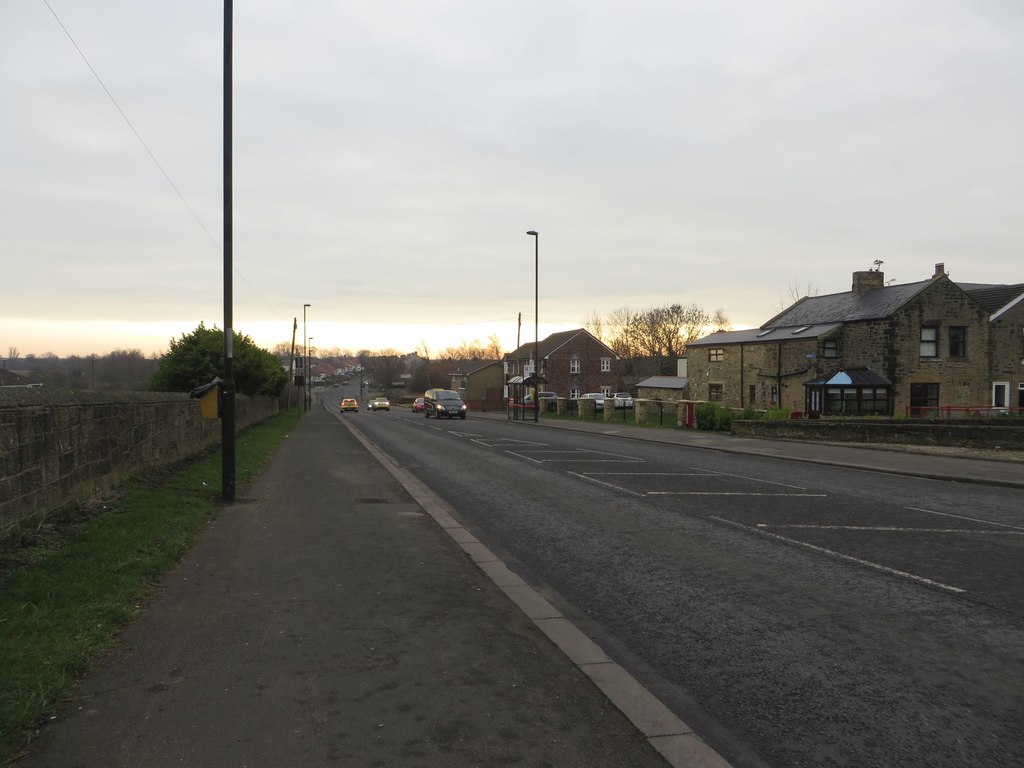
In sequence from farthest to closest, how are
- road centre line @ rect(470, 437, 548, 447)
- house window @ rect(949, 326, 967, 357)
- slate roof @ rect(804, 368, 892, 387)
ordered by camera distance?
house window @ rect(949, 326, 967, 357) < slate roof @ rect(804, 368, 892, 387) < road centre line @ rect(470, 437, 548, 447)

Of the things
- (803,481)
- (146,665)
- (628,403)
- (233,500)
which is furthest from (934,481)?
(628,403)

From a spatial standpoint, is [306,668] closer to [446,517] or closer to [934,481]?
[446,517]

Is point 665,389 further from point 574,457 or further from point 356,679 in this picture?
point 356,679

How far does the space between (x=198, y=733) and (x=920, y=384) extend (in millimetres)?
40204

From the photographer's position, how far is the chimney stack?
41.9 meters

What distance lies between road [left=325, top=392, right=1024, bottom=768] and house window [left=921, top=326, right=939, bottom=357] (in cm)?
2678

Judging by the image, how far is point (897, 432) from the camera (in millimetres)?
21062

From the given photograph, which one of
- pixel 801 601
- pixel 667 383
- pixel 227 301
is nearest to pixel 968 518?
pixel 801 601

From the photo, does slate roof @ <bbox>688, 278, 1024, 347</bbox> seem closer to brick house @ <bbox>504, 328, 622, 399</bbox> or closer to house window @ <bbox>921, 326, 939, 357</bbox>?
house window @ <bbox>921, 326, 939, 357</bbox>

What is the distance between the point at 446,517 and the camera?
995 centimetres

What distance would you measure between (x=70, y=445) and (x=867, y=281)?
142 feet

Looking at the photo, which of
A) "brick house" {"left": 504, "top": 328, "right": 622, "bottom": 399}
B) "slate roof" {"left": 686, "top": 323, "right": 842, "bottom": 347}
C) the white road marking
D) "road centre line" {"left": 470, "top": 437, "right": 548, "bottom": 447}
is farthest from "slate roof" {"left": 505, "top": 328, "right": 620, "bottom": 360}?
the white road marking

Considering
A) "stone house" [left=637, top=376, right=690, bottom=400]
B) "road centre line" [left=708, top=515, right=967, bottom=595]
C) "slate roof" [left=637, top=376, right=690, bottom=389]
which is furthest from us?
"slate roof" [left=637, top=376, right=690, bottom=389]

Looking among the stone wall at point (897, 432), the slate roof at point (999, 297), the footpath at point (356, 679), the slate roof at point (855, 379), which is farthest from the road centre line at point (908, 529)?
the slate roof at point (999, 297)
